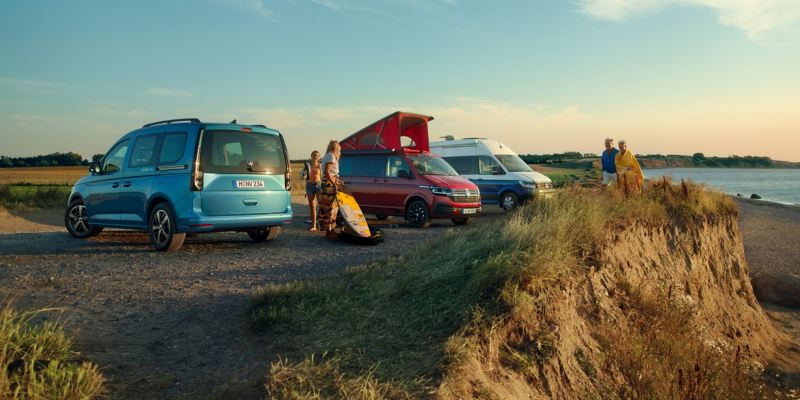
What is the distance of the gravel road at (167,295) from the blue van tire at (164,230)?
0.21 metres

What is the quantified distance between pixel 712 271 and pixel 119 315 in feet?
37.8

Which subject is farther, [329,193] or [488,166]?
[488,166]

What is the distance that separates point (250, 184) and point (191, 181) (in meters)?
1.06

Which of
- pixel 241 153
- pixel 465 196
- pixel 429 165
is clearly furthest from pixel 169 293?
pixel 429 165

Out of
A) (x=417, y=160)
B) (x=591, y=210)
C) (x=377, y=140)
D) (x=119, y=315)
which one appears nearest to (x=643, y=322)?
(x=591, y=210)

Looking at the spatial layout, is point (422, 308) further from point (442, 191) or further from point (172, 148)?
point (442, 191)

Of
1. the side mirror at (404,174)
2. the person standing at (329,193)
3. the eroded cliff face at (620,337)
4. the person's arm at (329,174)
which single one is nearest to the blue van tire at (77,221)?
the person standing at (329,193)

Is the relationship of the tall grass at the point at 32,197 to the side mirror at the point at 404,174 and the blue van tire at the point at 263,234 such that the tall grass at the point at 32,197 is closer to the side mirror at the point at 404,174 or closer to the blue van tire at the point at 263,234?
the blue van tire at the point at 263,234

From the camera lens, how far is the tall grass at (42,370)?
13.2 ft

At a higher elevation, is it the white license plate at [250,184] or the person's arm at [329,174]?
the person's arm at [329,174]

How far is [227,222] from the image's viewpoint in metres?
10.2

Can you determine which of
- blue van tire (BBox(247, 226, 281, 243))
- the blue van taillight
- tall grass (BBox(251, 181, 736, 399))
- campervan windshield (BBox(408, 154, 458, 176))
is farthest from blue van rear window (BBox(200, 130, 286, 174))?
campervan windshield (BBox(408, 154, 458, 176))

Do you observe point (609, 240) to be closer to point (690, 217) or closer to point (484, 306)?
point (484, 306)

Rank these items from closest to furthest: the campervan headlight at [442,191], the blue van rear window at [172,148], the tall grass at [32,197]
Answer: the blue van rear window at [172,148] < the campervan headlight at [442,191] < the tall grass at [32,197]
